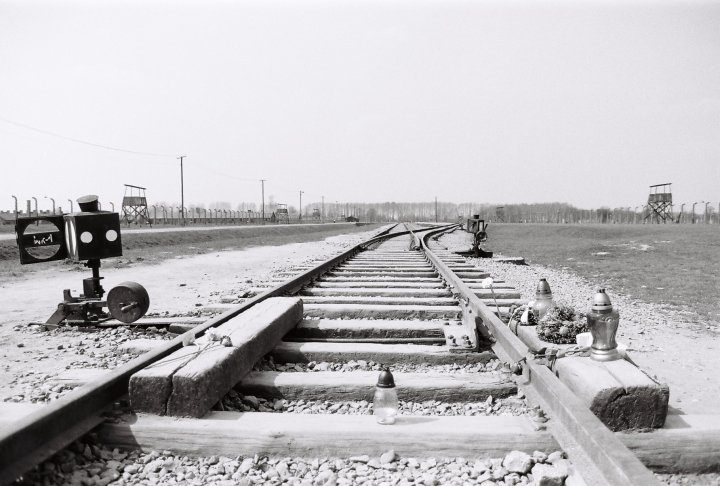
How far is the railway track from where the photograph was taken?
173cm

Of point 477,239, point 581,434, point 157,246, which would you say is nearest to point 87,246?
point 581,434

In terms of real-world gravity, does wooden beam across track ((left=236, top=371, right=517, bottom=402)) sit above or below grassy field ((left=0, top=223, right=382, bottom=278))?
above

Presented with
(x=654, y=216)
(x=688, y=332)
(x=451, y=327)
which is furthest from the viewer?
(x=654, y=216)

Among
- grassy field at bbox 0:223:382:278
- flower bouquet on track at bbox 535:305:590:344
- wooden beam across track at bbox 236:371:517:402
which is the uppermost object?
flower bouquet on track at bbox 535:305:590:344

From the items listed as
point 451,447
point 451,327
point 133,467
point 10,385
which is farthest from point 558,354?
point 10,385

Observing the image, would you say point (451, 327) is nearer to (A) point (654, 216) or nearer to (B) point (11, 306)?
(B) point (11, 306)

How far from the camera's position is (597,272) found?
10.7 meters

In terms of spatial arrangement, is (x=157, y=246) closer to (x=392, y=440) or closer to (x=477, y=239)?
(x=477, y=239)

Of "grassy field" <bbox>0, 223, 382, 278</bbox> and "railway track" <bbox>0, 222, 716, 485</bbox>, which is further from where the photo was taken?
"grassy field" <bbox>0, 223, 382, 278</bbox>

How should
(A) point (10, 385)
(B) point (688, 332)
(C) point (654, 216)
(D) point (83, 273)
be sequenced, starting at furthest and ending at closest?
1. (C) point (654, 216)
2. (D) point (83, 273)
3. (B) point (688, 332)
4. (A) point (10, 385)

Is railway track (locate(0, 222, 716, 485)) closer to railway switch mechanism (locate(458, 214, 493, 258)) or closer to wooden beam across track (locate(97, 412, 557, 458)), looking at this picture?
wooden beam across track (locate(97, 412, 557, 458))

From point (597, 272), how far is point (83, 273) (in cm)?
1012

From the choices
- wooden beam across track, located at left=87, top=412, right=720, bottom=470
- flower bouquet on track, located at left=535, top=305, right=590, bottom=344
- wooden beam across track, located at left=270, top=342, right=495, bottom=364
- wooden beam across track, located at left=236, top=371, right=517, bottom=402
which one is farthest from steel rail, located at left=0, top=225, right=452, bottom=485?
flower bouquet on track, located at left=535, top=305, right=590, bottom=344

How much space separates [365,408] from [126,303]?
7.22 ft
